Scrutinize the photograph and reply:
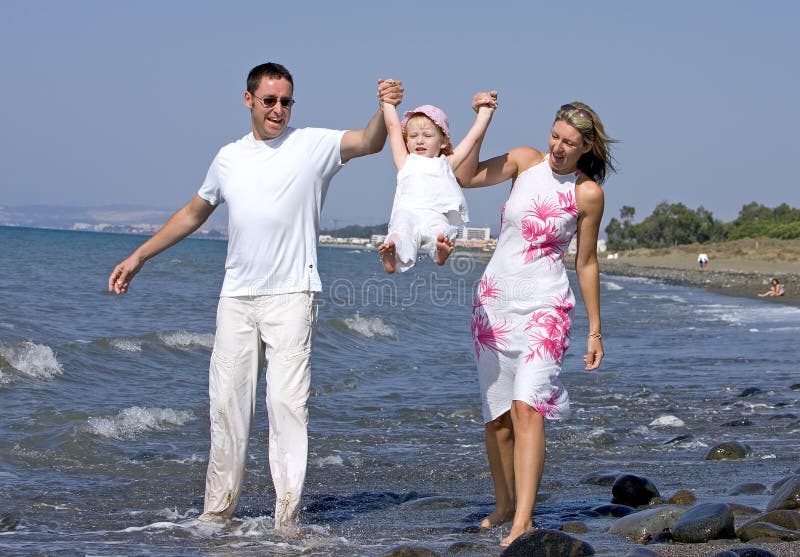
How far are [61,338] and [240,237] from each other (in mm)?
11048

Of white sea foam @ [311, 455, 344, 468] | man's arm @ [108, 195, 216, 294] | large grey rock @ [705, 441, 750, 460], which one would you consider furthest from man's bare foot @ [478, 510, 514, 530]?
large grey rock @ [705, 441, 750, 460]

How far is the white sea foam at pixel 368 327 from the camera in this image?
19.6m

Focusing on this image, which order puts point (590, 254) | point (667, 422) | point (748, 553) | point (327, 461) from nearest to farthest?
point (748, 553)
point (590, 254)
point (327, 461)
point (667, 422)

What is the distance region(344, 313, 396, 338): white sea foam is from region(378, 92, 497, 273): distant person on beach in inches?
576

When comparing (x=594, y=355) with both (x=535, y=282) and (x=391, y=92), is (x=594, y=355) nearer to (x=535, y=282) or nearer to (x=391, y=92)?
(x=535, y=282)

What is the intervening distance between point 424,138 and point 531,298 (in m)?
0.93

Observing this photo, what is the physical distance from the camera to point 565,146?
5.04m

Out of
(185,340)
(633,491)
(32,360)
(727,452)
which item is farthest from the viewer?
(185,340)

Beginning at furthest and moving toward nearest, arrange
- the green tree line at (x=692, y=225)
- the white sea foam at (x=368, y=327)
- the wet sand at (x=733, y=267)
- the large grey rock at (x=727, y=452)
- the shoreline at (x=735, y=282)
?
the green tree line at (x=692, y=225) < the wet sand at (x=733, y=267) < the shoreline at (x=735, y=282) < the white sea foam at (x=368, y=327) < the large grey rock at (x=727, y=452)

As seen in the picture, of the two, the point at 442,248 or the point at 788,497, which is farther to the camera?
the point at 788,497

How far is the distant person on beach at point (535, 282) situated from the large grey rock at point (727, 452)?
2925mm

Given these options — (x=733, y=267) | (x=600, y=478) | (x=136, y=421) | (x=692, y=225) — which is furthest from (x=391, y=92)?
(x=692, y=225)

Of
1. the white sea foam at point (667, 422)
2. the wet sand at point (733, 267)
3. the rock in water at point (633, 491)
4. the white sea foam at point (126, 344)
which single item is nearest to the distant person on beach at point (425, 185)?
the rock in water at point (633, 491)

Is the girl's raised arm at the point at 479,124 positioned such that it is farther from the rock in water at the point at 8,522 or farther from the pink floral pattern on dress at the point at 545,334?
the rock in water at the point at 8,522
